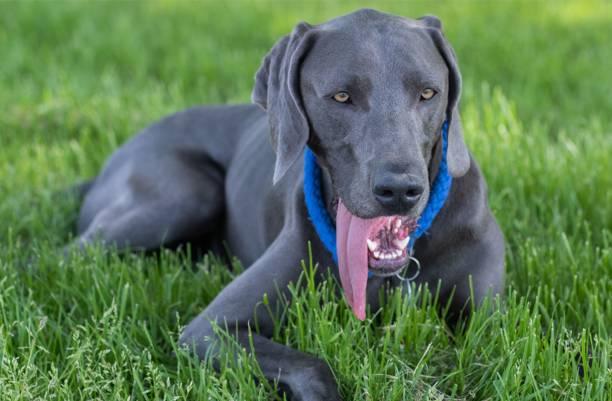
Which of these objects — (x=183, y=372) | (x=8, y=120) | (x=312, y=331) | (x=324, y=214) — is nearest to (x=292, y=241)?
(x=324, y=214)

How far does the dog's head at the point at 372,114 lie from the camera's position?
301 cm

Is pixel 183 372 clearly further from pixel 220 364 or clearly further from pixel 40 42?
pixel 40 42

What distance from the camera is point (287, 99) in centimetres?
325

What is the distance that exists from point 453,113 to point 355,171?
460mm

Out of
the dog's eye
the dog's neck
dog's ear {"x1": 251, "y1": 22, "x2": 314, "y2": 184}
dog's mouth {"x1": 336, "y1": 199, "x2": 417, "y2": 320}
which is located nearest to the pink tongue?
dog's mouth {"x1": 336, "y1": 199, "x2": 417, "y2": 320}

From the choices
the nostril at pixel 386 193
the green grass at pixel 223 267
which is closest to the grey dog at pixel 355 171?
the nostril at pixel 386 193

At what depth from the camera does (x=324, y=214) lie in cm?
344

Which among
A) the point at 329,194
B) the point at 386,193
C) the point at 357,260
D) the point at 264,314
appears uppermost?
the point at 386,193

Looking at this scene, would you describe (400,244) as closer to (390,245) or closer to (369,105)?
(390,245)

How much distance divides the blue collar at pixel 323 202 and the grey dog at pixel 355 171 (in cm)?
3

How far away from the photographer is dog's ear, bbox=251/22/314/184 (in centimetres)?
322

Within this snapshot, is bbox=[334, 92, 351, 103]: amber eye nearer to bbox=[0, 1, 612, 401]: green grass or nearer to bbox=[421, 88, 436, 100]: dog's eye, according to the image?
bbox=[421, 88, 436, 100]: dog's eye

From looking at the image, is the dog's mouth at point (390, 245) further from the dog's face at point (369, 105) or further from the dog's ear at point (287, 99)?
the dog's ear at point (287, 99)

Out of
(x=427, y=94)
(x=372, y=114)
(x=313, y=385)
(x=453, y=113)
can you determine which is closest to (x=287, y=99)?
(x=372, y=114)
